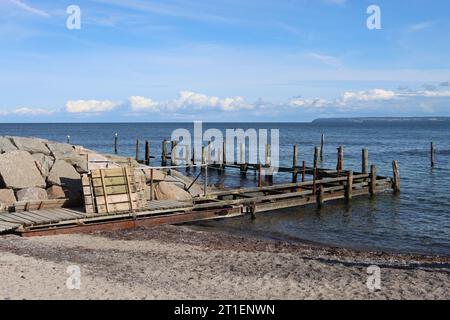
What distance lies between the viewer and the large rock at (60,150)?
20.6 meters

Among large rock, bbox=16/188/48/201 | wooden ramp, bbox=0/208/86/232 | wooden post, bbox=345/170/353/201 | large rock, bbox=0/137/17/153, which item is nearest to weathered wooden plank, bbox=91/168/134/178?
wooden ramp, bbox=0/208/86/232

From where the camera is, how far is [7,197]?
1711 centimetres

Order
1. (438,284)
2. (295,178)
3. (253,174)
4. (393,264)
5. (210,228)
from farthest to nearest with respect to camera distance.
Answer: (253,174), (295,178), (210,228), (393,264), (438,284)

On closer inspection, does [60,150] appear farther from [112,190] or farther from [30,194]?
[112,190]

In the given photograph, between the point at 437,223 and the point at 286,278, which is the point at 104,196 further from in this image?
the point at 437,223

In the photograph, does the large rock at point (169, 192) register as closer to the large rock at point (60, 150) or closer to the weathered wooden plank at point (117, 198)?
the weathered wooden plank at point (117, 198)

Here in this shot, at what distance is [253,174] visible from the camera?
36.6 meters

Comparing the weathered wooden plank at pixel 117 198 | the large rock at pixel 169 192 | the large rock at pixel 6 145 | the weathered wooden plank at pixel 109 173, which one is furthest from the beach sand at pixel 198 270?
the large rock at pixel 6 145

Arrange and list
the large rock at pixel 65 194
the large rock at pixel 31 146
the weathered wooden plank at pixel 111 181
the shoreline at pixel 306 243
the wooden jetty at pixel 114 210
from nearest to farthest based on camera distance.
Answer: the wooden jetty at pixel 114 210 < the shoreline at pixel 306 243 < the weathered wooden plank at pixel 111 181 < the large rock at pixel 65 194 < the large rock at pixel 31 146

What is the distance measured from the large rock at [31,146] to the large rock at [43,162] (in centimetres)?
93

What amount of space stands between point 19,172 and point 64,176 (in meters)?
1.60

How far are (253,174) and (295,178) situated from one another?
222 inches

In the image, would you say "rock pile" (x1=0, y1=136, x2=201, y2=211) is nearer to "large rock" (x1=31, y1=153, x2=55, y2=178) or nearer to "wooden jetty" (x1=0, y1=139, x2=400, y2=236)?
"large rock" (x1=31, y1=153, x2=55, y2=178)

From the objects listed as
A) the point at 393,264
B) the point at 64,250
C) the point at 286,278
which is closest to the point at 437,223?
the point at 393,264
